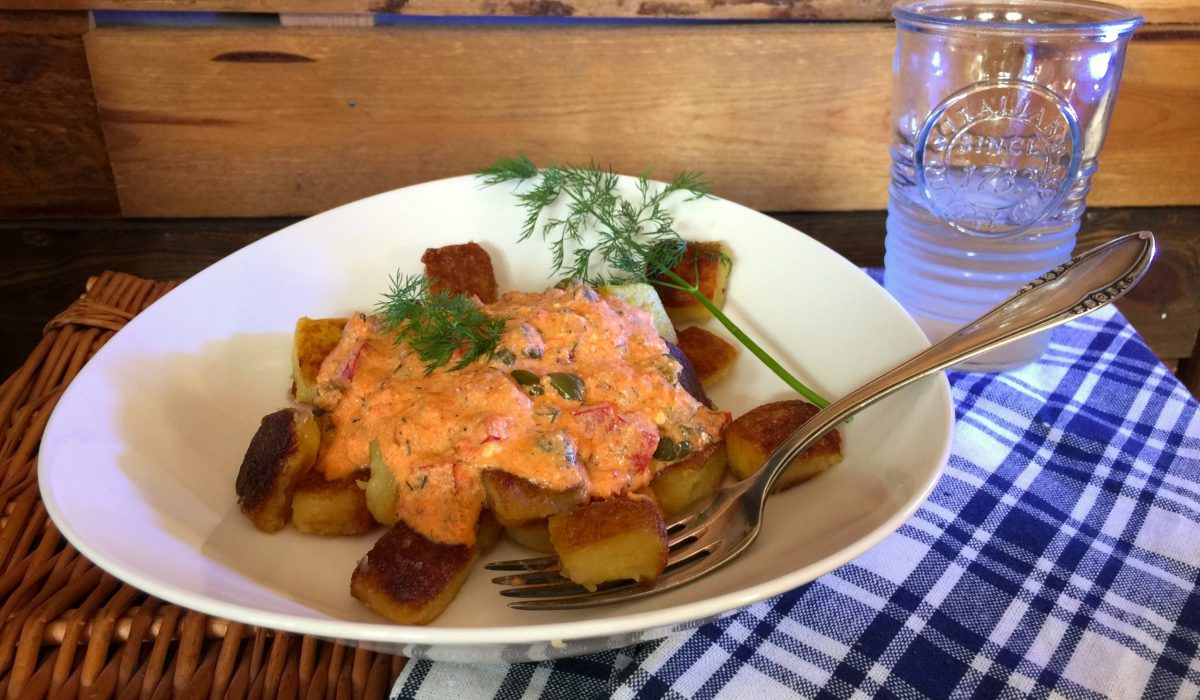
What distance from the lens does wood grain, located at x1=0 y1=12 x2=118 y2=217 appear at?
1958mm

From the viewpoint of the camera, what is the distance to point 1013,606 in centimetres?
110

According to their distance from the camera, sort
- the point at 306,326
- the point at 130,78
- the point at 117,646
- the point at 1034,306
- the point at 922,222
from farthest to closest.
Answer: the point at 130,78 < the point at 922,222 < the point at 306,326 < the point at 1034,306 < the point at 117,646

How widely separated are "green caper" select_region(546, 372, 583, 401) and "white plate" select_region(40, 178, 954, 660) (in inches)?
8.5

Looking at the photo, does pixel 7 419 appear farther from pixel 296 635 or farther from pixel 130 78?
pixel 130 78

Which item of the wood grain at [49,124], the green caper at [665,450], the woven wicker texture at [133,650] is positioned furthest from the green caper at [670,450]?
the wood grain at [49,124]

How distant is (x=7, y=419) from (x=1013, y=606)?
4.99ft

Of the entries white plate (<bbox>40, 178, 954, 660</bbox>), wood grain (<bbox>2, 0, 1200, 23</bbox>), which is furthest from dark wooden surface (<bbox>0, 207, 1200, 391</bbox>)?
white plate (<bbox>40, 178, 954, 660</bbox>)

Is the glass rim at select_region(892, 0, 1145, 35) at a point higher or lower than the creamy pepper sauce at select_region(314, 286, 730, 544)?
higher

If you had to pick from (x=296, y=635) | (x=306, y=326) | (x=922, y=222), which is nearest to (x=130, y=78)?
(x=306, y=326)

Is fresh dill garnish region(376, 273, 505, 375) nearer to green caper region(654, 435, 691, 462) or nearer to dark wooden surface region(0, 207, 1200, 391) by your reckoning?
green caper region(654, 435, 691, 462)

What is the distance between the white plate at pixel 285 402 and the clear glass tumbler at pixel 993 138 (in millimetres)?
290

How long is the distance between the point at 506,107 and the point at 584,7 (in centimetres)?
29

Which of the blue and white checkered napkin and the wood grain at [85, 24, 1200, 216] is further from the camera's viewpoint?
the wood grain at [85, 24, 1200, 216]

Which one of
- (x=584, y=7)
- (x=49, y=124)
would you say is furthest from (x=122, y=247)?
(x=584, y=7)
